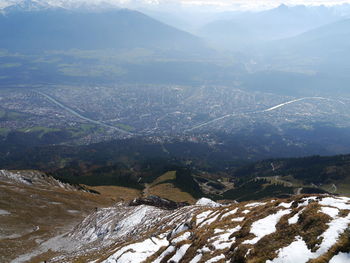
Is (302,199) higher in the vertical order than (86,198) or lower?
higher

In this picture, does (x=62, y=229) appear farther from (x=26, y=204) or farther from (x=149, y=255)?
Result: (x=149, y=255)

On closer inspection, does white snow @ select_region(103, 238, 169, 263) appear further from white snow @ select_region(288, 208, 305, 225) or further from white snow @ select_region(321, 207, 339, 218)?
white snow @ select_region(321, 207, 339, 218)

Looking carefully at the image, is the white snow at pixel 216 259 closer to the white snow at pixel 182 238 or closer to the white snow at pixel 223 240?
the white snow at pixel 223 240

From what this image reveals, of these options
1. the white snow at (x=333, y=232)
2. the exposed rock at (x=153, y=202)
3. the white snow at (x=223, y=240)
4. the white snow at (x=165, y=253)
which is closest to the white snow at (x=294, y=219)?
the white snow at (x=333, y=232)

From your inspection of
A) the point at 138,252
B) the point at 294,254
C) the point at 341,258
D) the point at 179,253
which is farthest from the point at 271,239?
the point at 138,252

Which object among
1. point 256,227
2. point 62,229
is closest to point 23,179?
point 62,229

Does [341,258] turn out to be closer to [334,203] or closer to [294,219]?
[294,219]
